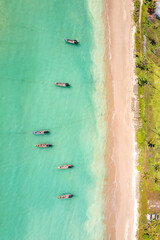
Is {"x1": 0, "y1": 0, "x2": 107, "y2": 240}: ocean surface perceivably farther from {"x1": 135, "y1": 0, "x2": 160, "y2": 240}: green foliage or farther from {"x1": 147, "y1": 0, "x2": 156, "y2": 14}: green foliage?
{"x1": 147, "y1": 0, "x2": 156, "y2": 14}: green foliage

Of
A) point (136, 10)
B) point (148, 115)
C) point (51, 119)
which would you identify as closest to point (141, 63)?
point (148, 115)

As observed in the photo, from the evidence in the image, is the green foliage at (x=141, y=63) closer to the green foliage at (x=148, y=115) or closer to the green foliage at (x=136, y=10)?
the green foliage at (x=148, y=115)

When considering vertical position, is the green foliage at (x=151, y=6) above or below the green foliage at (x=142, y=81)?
above

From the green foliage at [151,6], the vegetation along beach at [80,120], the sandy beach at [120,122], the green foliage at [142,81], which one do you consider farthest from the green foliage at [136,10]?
the green foliage at [142,81]

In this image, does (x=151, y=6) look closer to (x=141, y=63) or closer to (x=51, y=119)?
(x=141, y=63)

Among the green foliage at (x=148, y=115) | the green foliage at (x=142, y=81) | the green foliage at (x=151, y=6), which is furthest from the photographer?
the green foliage at (x=151, y=6)

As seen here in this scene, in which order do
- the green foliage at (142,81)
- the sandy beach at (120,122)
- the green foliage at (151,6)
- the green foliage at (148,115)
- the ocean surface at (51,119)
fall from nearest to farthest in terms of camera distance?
1. the ocean surface at (51,119)
2. the sandy beach at (120,122)
3. the green foliage at (148,115)
4. the green foliage at (142,81)
5. the green foliage at (151,6)

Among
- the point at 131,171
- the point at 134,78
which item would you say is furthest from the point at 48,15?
the point at 131,171

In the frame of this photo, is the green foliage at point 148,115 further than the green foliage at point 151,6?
No
